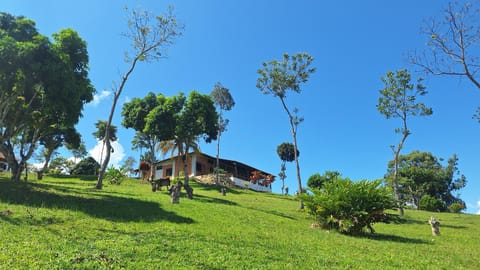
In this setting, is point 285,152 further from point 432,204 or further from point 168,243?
point 168,243

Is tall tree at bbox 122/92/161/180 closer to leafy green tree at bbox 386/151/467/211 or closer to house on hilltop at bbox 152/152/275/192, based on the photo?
house on hilltop at bbox 152/152/275/192

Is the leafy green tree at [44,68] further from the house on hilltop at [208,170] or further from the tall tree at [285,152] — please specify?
the tall tree at [285,152]

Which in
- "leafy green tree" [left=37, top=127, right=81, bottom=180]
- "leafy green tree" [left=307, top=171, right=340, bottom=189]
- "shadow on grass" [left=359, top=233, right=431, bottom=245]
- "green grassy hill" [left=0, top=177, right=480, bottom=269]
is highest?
"leafy green tree" [left=37, top=127, right=81, bottom=180]

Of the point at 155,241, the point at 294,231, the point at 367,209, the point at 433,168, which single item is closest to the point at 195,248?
the point at 155,241

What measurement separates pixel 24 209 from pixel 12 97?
684 cm

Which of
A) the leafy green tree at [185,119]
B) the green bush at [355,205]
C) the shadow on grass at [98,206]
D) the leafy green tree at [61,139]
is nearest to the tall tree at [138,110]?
the leafy green tree at [185,119]

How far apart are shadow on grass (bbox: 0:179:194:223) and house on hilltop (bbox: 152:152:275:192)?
94.0ft

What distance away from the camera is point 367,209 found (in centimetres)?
1254

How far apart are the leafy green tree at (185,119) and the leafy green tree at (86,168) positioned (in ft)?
85.4

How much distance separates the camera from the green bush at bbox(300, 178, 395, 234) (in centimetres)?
1245

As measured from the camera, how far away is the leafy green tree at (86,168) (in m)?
47.7

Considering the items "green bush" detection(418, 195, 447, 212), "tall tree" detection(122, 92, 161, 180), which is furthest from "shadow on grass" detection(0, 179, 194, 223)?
"green bush" detection(418, 195, 447, 212)

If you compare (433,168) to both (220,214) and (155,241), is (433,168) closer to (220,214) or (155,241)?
(220,214)

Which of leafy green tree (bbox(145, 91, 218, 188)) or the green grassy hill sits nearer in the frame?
the green grassy hill
